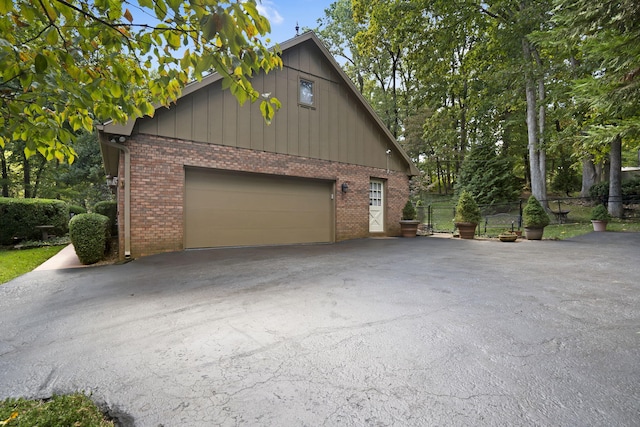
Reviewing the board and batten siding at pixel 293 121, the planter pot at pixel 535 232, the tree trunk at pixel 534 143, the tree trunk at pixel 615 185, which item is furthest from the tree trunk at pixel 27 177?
the tree trunk at pixel 615 185

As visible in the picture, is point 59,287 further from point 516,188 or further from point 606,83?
point 516,188

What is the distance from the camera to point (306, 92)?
9.40 metres

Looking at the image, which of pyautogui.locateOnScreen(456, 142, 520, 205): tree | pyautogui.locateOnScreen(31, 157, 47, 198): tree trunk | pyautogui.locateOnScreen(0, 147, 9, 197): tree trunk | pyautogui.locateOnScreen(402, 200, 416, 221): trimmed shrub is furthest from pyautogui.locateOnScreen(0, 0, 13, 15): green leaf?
pyautogui.locateOnScreen(0, 147, 9, 197): tree trunk

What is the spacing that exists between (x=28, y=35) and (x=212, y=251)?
5.51 metres

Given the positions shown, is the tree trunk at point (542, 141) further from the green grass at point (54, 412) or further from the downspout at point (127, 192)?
the green grass at point (54, 412)

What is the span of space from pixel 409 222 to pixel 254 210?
5.66 m

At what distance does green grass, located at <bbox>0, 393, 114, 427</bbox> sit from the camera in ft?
4.98

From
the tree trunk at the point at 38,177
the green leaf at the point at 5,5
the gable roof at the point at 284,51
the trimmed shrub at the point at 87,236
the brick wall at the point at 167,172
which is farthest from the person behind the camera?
the tree trunk at the point at 38,177

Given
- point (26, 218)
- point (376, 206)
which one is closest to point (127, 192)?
point (26, 218)

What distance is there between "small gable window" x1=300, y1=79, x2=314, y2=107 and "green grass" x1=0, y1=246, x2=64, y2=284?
754cm

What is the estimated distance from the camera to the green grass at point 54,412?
152 centimetres

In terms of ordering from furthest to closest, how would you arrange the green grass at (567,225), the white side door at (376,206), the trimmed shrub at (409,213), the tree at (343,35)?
the tree at (343,35), the trimmed shrub at (409,213), the white side door at (376,206), the green grass at (567,225)

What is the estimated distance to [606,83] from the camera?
8.20 m

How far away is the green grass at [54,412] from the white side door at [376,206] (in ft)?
31.7
